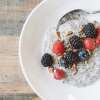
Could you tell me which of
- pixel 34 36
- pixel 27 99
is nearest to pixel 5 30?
pixel 34 36

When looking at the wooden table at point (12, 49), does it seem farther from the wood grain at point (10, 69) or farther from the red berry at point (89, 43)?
the red berry at point (89, 43)

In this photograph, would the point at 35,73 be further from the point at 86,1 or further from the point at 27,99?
the point at 86,1

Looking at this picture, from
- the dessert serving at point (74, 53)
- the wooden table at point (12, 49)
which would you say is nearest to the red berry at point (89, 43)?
the dessert serving at point (74, 53)

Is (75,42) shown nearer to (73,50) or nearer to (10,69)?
(73,50)

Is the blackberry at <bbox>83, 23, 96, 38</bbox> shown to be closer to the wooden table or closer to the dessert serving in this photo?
the dessert serving

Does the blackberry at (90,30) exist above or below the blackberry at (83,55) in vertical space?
above

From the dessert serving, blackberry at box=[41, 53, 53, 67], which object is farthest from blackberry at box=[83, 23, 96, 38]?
blackberry at box=[41, 53, 53, 67]
